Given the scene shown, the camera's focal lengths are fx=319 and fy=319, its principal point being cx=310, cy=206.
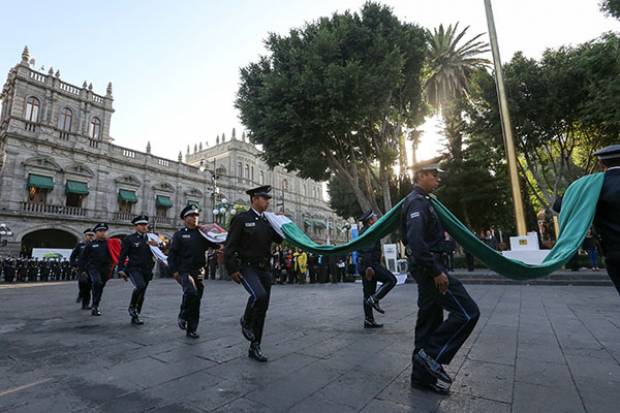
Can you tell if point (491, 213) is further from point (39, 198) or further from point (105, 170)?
point (39, 198)

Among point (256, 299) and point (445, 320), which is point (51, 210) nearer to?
point (256, 299)

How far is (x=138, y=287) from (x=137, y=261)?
59cm

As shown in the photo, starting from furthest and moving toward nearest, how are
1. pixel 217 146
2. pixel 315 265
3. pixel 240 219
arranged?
1. pixel 217 146
2. pixel 315 265
3. pixel 240 219

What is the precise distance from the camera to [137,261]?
21.7 ft

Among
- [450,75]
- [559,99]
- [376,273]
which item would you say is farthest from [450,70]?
[376,273]

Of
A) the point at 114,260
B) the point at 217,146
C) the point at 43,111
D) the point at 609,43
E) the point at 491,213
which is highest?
the point at 217,146

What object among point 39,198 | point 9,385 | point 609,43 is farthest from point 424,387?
point 39,198

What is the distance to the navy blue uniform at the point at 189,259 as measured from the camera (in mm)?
5203

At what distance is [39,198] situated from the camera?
2592 centimetres

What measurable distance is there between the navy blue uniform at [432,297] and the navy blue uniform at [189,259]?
3.57 m

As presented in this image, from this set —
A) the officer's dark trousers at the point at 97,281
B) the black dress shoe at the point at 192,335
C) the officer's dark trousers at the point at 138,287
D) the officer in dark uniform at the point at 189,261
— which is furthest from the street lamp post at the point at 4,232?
the black dress shoe at the point at 192,335

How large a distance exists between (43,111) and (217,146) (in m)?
22.3

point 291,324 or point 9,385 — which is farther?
point 291,324

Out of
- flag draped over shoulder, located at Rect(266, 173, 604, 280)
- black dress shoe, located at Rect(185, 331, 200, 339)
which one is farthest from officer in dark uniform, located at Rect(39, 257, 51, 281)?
flag draped over shoulder, located at Rect(266, 173, 604, 280)
